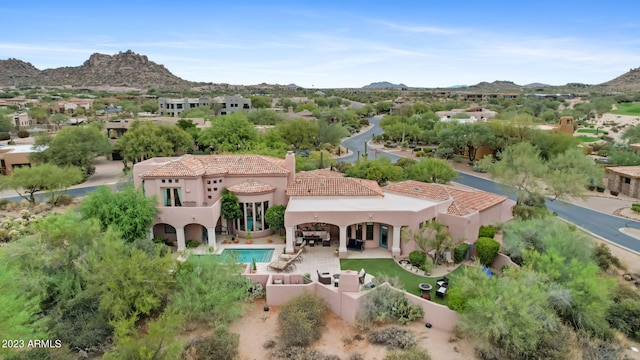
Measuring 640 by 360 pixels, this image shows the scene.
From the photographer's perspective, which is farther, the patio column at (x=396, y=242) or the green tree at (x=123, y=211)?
the patio column at (x=396, y=242)

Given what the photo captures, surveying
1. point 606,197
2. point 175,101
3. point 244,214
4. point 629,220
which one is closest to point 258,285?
point 244,214

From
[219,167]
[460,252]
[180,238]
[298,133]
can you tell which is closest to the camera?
[460,252]

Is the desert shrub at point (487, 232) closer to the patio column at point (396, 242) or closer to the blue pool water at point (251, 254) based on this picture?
the patio column at point (396, 242)

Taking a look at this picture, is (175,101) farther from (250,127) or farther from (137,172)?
(137,172)

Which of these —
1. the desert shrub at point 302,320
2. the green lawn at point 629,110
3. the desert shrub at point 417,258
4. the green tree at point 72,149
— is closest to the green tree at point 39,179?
the green tree at point 72,149

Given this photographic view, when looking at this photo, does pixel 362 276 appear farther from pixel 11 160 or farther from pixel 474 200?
pixel 11 160

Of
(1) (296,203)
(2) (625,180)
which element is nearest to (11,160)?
(1) (296,203)

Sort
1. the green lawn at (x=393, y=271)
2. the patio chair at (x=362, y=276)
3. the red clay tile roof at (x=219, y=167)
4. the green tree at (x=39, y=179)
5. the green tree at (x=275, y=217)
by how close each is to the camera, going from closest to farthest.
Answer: the green lawn at (x=393, y=271)
the patio chair at (x=362, y=276)
the red clay tile roof at (x=219, y=167)
the green tree at (x=275, y=217)
the green tree at (x=39, y=179)
